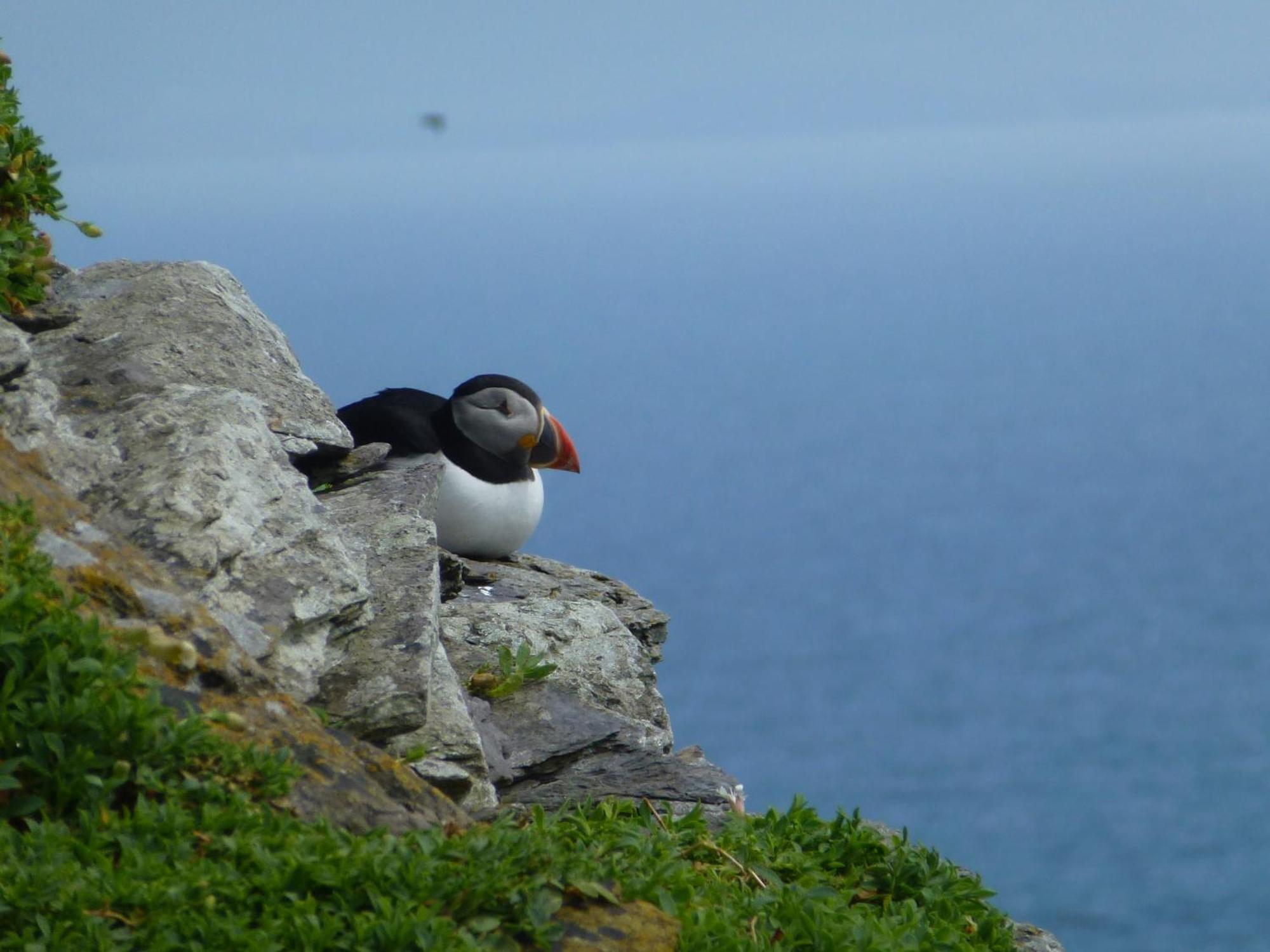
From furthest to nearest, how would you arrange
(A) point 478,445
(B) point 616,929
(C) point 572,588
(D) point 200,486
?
1. (A) point 478,445
2. (C) point 572,588
3. (D) point 200,486
4. (B) point 616,929

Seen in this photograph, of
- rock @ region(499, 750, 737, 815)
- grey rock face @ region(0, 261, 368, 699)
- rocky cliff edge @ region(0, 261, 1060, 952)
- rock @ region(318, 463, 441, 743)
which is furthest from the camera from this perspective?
rock @ region(499, 750, 737, 815)

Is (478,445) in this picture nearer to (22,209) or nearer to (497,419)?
(497,419)

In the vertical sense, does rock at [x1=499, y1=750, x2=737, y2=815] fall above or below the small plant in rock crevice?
below

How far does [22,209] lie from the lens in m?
5.21

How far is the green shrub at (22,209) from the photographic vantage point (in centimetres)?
507

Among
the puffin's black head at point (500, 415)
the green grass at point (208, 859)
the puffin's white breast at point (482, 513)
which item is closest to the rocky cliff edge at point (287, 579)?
the green grass at point (208, 859)

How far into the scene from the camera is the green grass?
3111mm

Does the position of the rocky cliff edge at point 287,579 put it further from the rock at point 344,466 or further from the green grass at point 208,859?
the green grass at point 208,859

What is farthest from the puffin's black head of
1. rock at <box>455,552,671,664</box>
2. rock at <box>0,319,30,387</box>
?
rock at <box>0,319,30,387</box>

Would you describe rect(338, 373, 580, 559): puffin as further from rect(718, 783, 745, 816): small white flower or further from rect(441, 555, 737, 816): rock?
rect(718, 783, 745, 816): small white flower

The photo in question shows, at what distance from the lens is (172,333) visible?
559cm

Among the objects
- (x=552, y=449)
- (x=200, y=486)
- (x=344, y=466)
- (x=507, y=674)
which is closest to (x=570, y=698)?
(x=507, y=674)

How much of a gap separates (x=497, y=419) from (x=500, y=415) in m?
0.03

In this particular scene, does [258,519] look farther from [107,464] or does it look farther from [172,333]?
[172,333]
